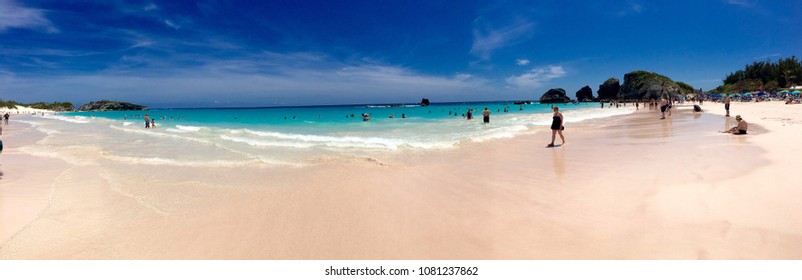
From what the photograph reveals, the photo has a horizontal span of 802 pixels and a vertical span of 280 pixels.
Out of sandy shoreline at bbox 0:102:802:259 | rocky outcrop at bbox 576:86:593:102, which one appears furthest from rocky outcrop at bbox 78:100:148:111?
rocky outcrop at bbox 576:86:593:102

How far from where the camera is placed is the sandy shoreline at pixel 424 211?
12.1 ft

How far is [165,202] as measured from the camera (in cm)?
557

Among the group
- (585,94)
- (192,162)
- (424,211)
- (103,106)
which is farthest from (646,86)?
(103,106)

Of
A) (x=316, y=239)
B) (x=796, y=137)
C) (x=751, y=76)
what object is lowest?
(x=316, y=239)

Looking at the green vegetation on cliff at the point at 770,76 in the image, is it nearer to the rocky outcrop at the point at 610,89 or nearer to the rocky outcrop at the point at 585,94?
the rocky outcrop at the point at 610,89

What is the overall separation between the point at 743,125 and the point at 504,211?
12960mm

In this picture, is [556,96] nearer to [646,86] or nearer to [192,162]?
[646,86]

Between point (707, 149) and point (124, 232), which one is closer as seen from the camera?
point (124, 232)

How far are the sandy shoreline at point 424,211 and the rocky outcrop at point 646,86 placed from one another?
110577 millimetres

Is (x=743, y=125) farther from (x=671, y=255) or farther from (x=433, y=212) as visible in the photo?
(x=433, y=212)

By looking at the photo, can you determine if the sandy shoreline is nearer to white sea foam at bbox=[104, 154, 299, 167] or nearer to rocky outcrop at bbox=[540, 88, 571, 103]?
white sea foam at bbox=[104, 154, 299, 167]

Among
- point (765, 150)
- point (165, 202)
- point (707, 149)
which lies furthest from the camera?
point (707, 149)

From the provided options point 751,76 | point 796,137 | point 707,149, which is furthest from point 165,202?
point 751,76

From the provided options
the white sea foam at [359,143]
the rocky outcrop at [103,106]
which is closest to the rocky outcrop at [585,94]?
the white sea foam at [359,143]
